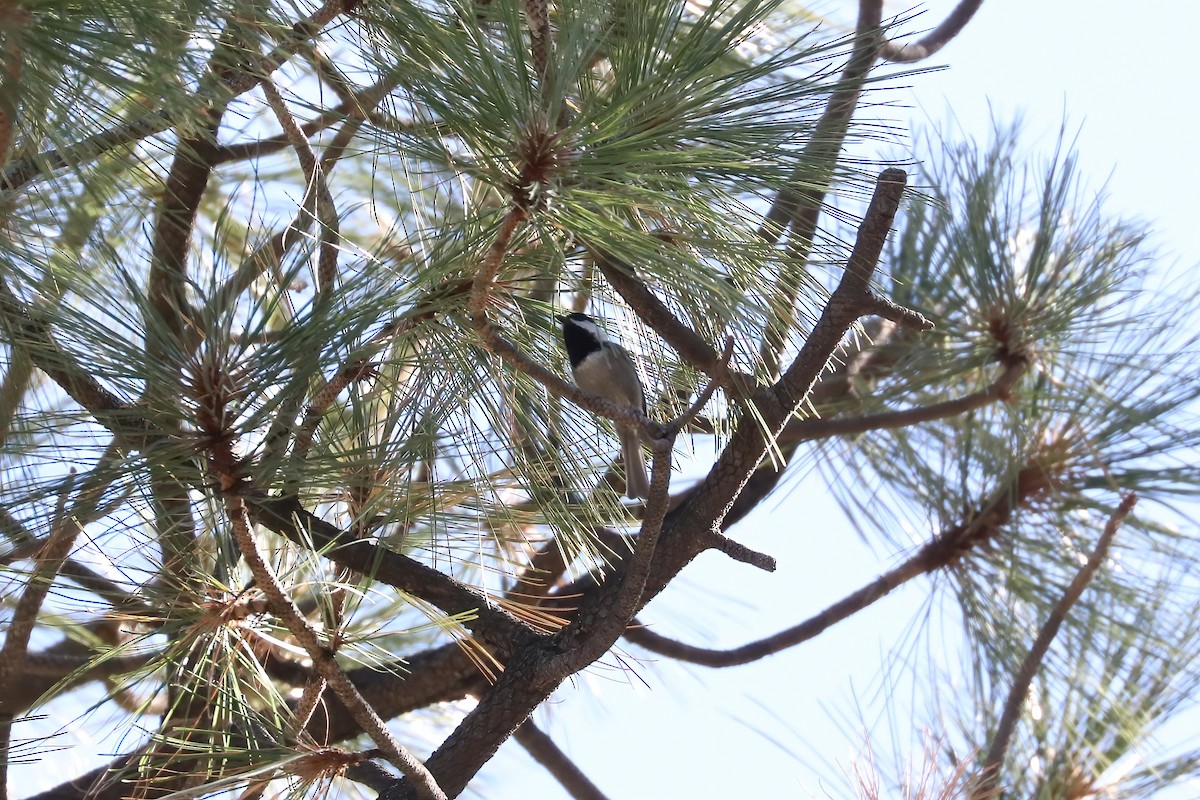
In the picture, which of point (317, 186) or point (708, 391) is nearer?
point (708, 391)

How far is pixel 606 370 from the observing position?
1937 millimetres

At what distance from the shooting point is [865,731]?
6.13 feet

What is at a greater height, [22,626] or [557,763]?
[22,626]

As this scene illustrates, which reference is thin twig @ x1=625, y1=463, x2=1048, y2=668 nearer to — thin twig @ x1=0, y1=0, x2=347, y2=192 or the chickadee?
the chickadee

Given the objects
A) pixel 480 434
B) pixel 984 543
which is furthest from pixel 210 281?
pixel 984 543

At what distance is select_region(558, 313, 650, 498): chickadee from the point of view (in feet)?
5.99

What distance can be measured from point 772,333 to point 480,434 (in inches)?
17.9

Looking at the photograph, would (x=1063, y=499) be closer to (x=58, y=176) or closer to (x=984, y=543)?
(x=984, y=543)

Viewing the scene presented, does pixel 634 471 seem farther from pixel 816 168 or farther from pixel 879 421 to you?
pixel 816 168

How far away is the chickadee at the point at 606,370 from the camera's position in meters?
1.83

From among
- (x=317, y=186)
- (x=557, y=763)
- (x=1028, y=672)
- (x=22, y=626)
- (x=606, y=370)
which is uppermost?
(x=317, y=186)

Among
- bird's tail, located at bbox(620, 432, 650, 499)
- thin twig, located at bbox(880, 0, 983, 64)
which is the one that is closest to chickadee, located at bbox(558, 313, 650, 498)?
Answer: bird's tail, located at bbox(620, 432, 650, 499)

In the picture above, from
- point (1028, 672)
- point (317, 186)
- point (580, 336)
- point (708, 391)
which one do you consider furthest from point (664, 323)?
point (1028, 672)

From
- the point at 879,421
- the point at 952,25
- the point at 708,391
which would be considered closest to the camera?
the point at 708,391
